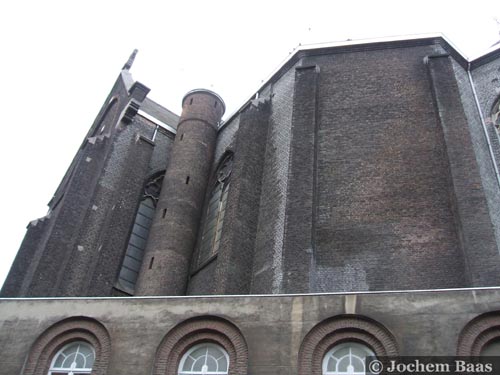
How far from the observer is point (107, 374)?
460 inches

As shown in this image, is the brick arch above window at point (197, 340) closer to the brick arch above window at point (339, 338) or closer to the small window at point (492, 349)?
the brick arch above window at point (339, 338)

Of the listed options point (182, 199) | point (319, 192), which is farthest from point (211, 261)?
point (319, 192)

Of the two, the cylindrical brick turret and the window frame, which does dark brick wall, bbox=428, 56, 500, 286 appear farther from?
the cylindrical brick turret

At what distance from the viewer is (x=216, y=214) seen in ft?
64.3

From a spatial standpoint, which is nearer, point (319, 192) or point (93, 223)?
point (319, 192)

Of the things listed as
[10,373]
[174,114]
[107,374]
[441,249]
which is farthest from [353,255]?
[174,114]

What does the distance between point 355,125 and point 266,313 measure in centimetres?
757

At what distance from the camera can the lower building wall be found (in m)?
10.9

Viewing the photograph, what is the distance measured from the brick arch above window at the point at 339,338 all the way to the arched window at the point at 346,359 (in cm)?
8

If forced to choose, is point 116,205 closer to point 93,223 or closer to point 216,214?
point 93,223

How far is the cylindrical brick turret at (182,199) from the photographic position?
1844cm

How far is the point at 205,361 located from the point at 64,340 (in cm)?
305

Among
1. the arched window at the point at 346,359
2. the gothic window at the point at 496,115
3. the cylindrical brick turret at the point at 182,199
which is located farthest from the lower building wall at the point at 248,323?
the gothic window at the point at 496,115

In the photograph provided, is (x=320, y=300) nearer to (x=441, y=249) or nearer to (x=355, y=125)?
(x=441, y=249)
